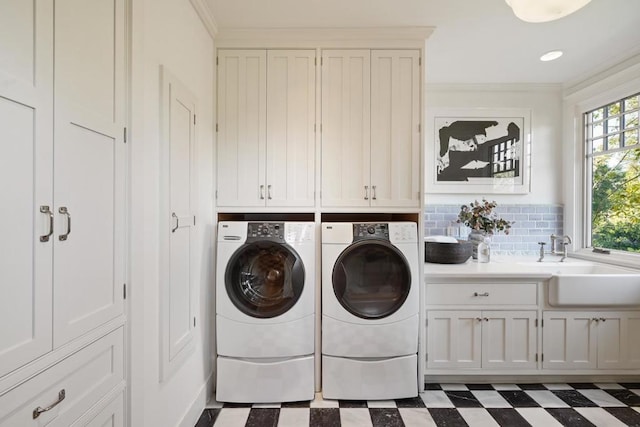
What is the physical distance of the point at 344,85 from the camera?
2150 mm

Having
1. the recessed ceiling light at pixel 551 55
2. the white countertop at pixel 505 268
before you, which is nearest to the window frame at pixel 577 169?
the white countertop at pixel 505 268

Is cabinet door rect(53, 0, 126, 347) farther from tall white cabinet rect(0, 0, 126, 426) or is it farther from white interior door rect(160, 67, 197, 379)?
white interior door rect(160, 67, 197, 379)

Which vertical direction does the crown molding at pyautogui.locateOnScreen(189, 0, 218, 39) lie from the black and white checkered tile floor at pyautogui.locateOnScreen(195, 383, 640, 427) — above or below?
above

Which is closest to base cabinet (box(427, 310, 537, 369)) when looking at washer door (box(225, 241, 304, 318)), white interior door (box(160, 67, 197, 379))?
washer door (box(225, 241, 304, 318))

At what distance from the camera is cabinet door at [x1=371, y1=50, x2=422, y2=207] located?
7.02 feet

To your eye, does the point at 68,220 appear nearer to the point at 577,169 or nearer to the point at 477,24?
the point at 477,24

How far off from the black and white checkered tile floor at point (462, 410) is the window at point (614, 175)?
1.22m

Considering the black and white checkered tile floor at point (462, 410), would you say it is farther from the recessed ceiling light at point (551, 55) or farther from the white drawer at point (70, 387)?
the recessed ceiling light at point (551, 55)

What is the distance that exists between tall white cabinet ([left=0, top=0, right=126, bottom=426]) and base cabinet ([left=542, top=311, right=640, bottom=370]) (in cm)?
268

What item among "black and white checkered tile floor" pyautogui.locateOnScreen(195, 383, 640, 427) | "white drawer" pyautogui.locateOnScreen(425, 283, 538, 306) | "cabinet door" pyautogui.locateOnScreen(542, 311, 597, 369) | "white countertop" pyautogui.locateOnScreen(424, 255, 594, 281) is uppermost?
"white countertop" pyautogui.locateOnScreen(424, 255, 594, 281)

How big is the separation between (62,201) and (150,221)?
458mm

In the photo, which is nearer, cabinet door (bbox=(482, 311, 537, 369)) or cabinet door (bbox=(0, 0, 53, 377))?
cabinet door (bbox=(0, 0, 53, 377))

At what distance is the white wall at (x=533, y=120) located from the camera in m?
2.94

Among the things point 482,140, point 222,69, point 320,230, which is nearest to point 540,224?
point 482,140
